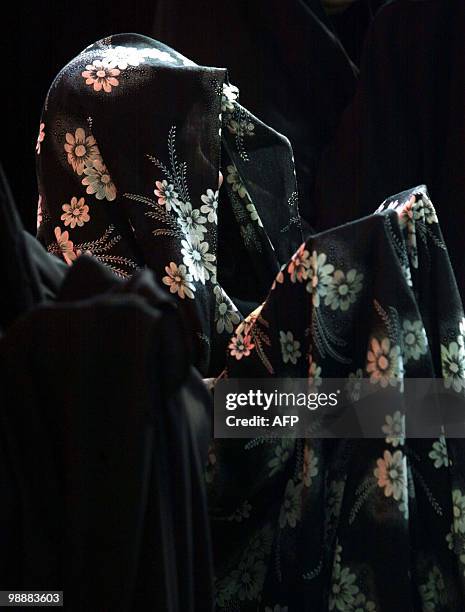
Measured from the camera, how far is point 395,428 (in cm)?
51

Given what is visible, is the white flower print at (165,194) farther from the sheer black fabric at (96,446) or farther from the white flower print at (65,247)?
the sheer black fabric at (96,446)

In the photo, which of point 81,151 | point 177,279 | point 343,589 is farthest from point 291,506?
point 81,151

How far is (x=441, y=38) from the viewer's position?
90 centimetres

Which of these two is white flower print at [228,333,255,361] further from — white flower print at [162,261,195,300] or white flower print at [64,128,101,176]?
white flower print at [64,128,101,176]

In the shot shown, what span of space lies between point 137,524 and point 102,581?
29mm

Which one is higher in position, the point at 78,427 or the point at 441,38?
the point at 441,38

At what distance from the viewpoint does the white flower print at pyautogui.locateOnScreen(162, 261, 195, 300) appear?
574 millimetres

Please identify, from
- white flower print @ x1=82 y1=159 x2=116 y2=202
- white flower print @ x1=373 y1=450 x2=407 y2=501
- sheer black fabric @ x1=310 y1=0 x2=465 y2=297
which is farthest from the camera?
sheer black fabric @ x1=310 y1=0 x2=465 y2=297

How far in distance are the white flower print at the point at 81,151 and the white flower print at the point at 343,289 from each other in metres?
0.20

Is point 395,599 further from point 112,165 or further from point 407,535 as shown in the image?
point 112,165

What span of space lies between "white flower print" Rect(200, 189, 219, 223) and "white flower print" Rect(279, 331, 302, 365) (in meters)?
0.12

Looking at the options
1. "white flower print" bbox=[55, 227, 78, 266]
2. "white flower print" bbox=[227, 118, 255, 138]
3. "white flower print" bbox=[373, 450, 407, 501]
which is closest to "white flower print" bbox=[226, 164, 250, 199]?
"white flower print" bbox=[227, 118, 255, 138]

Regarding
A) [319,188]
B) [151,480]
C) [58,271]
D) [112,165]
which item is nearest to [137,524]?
[151,480]

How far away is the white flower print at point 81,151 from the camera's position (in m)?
0.61
